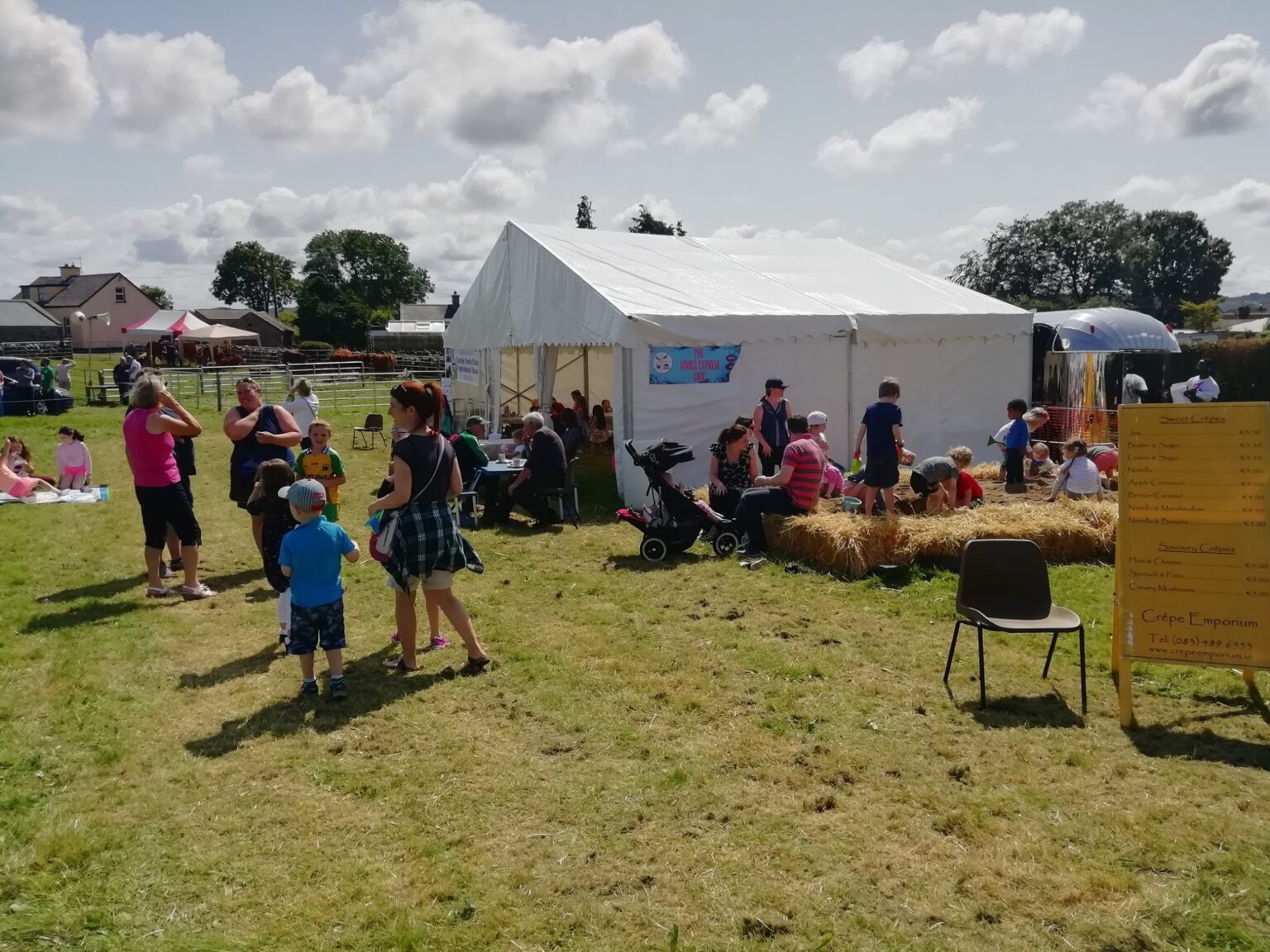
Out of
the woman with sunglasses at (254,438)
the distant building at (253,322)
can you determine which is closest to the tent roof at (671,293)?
the woman with sunglasses at (254,438)

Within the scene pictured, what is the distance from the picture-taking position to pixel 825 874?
3.43 meters

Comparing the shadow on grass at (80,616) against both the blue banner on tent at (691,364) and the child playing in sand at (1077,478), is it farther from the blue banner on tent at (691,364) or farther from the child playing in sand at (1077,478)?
the child playing in sand at (1077,478)

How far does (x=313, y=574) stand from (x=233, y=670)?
3.95 ft

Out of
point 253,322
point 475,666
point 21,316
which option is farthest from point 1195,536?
point 253,322

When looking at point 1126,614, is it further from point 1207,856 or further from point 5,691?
point 5,691

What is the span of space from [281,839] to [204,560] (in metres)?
5.71

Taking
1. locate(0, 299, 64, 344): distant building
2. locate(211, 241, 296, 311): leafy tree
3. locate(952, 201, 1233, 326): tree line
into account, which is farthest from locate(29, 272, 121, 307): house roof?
locate(952, 201, 1233, 326): tree line

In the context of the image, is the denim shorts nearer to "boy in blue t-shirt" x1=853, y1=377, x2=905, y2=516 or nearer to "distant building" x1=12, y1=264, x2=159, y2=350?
"boy in blue t-shirt" x1=853, y1=377, x2=905, y2=516

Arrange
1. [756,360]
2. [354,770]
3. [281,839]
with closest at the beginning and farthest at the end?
[281,839]
[354,770]
[756,360]

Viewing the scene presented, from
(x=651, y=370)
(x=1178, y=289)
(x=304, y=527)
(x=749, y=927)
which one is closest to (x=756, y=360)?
(x=651, y=370)

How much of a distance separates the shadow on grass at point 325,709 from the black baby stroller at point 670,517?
130 inches

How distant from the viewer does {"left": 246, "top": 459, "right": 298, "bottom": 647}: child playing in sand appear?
6039mm

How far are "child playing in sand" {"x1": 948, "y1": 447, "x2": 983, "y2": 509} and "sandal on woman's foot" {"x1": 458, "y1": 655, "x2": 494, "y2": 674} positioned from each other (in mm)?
5505

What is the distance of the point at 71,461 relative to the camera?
12.6 meters
